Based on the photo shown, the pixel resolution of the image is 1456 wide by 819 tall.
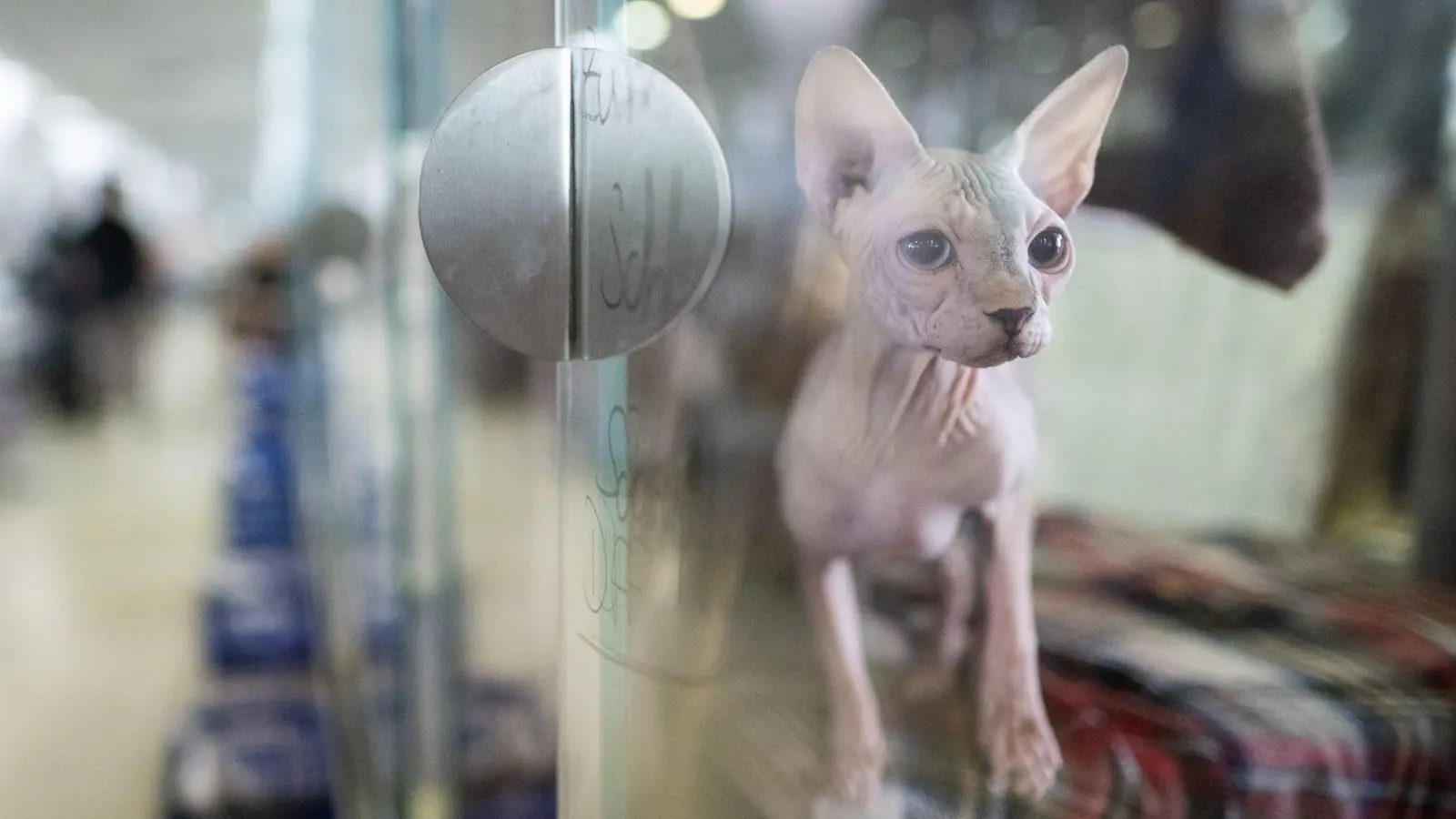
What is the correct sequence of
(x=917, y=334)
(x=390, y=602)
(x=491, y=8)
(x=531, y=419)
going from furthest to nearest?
(x=390, y=602), (x=531, y=419), (x=491, y=8), (x=917, y=334)

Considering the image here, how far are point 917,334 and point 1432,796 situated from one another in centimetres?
19

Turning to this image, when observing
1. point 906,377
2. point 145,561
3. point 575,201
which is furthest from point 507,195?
point 145,561

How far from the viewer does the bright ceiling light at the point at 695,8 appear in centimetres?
28

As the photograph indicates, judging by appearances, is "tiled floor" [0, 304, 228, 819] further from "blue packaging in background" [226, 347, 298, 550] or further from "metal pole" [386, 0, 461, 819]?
"metal pole" [386, 0, 461, 819]

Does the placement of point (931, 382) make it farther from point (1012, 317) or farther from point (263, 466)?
point (263, 466)

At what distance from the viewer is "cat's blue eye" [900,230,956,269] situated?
9.4 inches

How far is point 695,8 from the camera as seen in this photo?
286mm

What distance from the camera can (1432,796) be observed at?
0.27 metres

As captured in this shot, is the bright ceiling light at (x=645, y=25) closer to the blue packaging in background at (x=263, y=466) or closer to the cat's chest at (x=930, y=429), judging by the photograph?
the cat's chest at (x=930, y=429)

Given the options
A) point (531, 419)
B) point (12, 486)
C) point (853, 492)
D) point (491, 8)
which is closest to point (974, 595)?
point (853, 492)

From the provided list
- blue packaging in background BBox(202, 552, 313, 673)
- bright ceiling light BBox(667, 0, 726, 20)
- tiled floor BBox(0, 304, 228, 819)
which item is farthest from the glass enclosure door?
blue packaging in background BBox(202, 552, 313, 673)

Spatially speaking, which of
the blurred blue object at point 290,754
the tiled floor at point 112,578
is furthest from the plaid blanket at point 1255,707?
the tiled floor at point 112,578

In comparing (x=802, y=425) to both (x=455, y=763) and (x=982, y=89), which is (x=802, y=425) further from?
(x=455, y=763)

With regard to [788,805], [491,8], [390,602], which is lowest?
[390,602]
